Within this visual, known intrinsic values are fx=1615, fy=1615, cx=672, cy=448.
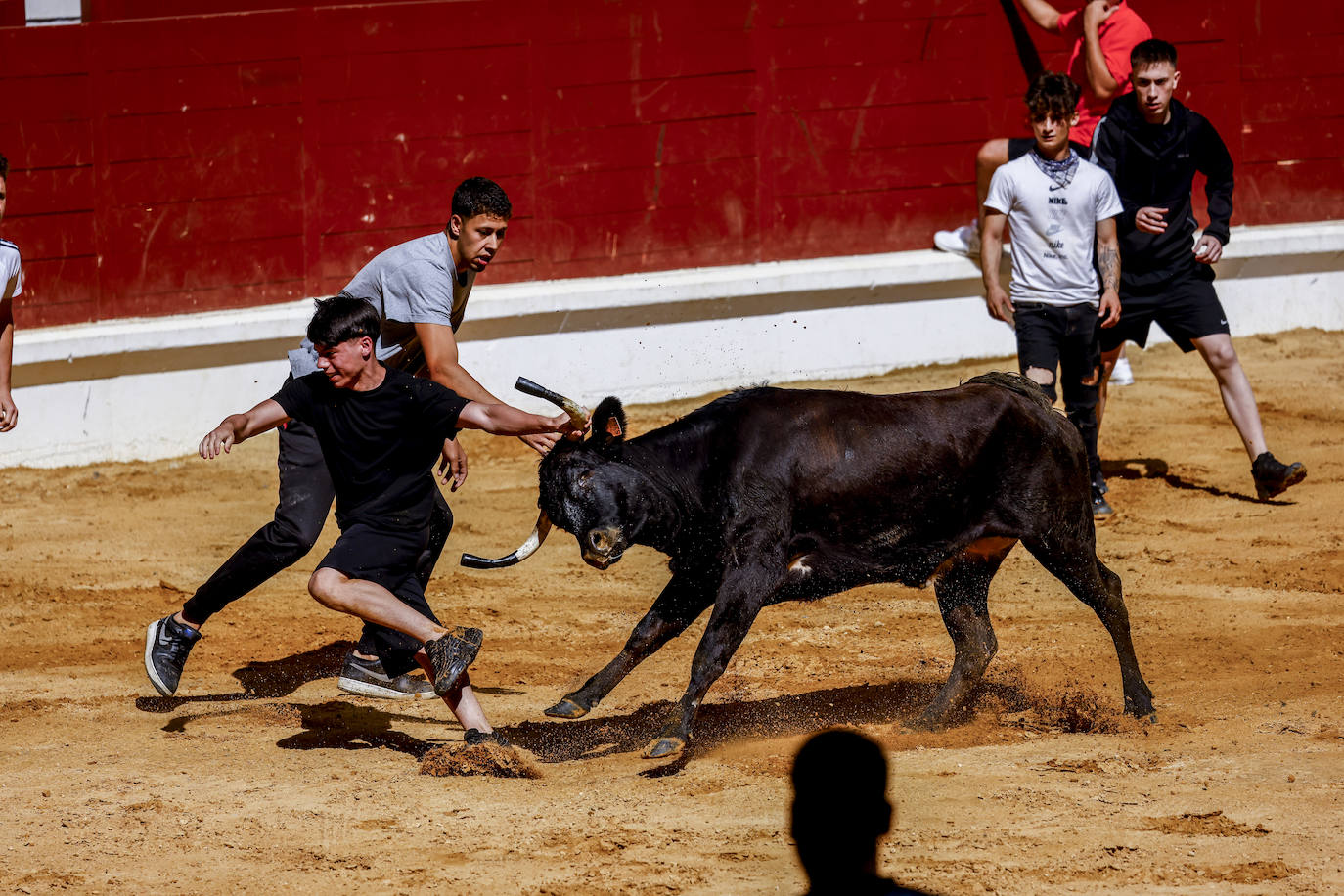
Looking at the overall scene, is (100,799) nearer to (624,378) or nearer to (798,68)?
(624,378)

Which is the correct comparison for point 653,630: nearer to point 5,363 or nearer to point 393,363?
point 393,363

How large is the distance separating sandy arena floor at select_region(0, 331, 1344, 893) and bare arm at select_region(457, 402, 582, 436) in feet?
3.18

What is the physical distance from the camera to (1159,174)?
7.43 meters

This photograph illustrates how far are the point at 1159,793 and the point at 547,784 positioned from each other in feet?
5.31

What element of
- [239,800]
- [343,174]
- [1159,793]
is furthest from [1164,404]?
[239,800]

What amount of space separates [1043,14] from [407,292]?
5.59 m

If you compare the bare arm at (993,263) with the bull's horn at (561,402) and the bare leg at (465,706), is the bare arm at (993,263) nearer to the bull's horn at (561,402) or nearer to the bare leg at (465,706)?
the bull's horn at (561,402)

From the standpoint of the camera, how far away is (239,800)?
4.32 m

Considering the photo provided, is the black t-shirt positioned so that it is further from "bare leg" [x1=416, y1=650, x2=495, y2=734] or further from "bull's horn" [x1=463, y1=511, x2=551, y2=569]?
"bare leg" [x1=416, y1=650, x2=495, y2=734]

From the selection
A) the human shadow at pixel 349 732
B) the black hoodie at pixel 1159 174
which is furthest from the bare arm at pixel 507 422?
the black hoodie at pixel 1159 174

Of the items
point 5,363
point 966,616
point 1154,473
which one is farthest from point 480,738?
point 1154,473

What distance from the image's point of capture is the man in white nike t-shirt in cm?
706

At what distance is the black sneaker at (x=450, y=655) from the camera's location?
4.38 meters

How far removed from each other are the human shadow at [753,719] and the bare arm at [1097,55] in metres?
4.40
